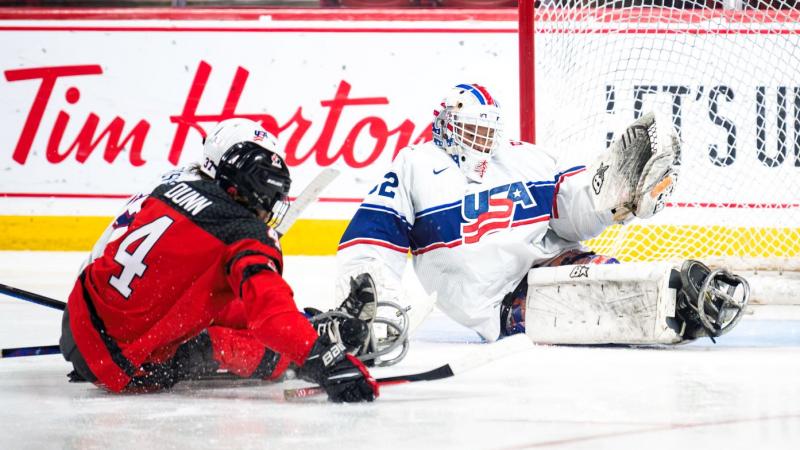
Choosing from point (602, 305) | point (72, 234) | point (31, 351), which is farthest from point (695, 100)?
point (72, 234)

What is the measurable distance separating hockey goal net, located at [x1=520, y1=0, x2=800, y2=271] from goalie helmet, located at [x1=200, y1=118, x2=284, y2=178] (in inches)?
77.1

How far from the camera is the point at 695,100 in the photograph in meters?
5.04

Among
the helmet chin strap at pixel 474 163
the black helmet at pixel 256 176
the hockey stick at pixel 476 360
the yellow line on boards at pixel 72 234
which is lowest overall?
the yellow line on boards at pixel 72 234

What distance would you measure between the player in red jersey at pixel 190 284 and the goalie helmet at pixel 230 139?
0.03 m

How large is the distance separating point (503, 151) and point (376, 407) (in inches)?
61.8

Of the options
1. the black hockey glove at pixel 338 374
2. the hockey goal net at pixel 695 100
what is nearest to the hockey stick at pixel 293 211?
the black hockey glove at pixel 338 374

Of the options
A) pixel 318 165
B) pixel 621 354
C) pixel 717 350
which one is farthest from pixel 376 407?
pixel 318 165

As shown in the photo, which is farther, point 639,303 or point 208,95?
point 208,95

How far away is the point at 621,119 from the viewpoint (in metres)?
5.16

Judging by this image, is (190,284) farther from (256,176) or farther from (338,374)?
(338,374)

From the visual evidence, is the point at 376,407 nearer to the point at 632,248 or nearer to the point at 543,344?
the point at 543,344

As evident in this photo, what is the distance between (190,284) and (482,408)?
2.08 ft

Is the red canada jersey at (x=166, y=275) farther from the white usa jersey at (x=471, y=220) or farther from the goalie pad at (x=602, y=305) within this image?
the goalie pad at (x=602, y=305)

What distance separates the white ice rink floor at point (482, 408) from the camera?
6.87 feet
